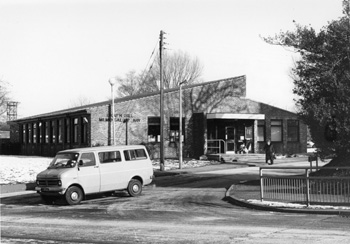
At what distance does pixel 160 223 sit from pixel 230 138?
1111 inches

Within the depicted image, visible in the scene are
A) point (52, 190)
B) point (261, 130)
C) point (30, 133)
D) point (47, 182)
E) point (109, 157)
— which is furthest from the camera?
point (30, 133)

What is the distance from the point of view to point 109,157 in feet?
53.3

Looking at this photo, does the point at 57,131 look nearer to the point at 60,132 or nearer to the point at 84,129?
the point at 60,132

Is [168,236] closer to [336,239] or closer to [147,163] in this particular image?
[336,239]

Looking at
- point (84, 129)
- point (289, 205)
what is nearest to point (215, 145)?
point (84, 129)

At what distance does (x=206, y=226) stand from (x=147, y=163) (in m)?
7.53

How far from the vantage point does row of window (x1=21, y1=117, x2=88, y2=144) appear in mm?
35250

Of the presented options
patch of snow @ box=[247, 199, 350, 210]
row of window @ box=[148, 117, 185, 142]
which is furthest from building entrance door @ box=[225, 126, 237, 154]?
patch of snow @ box=[247, 199, 350, 210]

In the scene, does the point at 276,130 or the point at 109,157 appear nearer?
the point at 109,157

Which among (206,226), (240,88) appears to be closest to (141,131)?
(240,88)

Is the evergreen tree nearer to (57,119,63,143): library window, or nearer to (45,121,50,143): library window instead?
(57,119,63,143): library window

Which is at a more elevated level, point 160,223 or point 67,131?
point 67,131

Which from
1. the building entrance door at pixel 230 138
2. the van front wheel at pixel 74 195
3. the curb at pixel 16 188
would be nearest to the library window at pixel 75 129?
the building entrance door at pixel 230 138

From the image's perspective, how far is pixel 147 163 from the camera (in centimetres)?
1731
